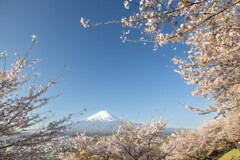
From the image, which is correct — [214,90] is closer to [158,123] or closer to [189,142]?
[158,123]

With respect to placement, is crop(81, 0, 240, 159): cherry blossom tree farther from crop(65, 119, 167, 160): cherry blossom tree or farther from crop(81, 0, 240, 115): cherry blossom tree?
crop(65, 119, 167, 160): cherry blossom tree

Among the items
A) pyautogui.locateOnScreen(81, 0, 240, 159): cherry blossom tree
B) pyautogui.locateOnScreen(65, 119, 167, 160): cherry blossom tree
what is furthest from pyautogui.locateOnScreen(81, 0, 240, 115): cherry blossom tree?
pyautogui.locateOnScreen(65, 119, 167, 160): cherry blossom tree

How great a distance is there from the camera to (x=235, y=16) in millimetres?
3029

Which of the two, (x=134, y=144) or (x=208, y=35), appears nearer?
(x=208, y=35)

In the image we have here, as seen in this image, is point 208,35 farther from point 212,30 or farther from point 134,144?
point 134,144

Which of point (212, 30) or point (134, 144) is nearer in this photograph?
point (212, 30)

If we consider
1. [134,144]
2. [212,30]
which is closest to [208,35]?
[212,30]

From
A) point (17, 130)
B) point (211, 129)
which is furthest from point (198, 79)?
point (211, 129)

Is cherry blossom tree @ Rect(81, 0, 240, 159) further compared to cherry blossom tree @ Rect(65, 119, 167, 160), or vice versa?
cherry blossom tree @ Rect(65, 119, 167, 160)

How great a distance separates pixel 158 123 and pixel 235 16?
7.88 meters

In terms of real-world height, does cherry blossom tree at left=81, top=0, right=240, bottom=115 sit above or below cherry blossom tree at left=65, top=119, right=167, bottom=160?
above

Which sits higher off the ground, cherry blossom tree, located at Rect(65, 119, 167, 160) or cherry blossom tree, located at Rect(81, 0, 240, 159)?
cherry blossom tree, located at Rect(81, 0, 240, 159)

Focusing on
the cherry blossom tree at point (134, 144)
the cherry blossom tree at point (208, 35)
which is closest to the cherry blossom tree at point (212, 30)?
the cherry blossom tree at point (208, 35)

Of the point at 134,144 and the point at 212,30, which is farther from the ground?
the point at 212,30
